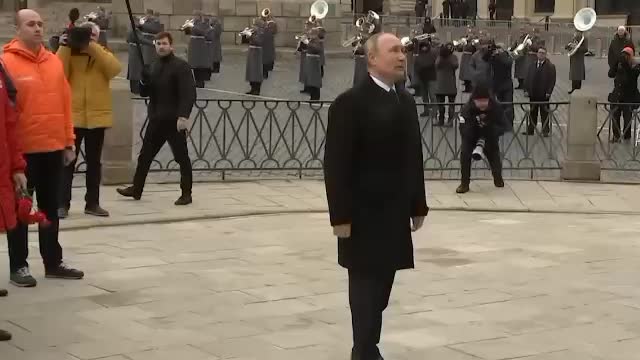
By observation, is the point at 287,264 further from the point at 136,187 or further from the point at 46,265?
the point at 136,187

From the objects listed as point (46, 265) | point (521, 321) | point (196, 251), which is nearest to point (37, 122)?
point (46, 265)

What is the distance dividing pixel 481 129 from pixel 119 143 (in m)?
4.35

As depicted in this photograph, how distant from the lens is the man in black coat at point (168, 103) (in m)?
11.4

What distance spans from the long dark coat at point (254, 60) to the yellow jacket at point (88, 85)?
1401cm

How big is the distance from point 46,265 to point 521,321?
11.6 ft

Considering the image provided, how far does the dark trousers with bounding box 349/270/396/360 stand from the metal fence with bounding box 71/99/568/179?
26.5 feet

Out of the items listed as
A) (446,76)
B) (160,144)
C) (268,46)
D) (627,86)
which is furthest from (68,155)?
(268,46)

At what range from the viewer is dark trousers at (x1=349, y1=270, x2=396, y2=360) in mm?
6090

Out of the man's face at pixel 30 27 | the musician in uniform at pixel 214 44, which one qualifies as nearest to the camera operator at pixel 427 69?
the musician in uniform at pixel 214 44

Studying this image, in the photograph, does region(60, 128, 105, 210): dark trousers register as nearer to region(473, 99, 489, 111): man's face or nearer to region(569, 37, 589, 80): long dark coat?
region(473, 99, 489, 111): man's face

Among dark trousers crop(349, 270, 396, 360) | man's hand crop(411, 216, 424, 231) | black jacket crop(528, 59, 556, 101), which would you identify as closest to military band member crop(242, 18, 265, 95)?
black jacket crop(528, 59, 556, 101)

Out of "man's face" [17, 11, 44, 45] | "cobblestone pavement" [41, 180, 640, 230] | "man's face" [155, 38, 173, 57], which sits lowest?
"cobblestone pavement" [41, 180, 640, 230]

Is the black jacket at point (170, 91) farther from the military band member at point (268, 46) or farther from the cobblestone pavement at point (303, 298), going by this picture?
the military band member at point (268, 46)

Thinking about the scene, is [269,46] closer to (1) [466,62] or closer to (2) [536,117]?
(1) [466,62]
